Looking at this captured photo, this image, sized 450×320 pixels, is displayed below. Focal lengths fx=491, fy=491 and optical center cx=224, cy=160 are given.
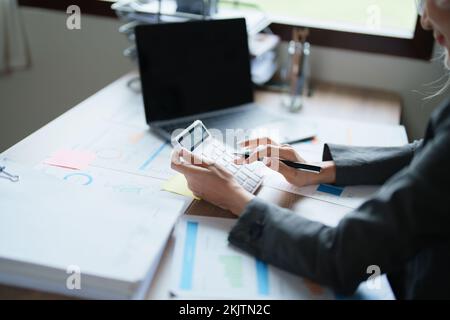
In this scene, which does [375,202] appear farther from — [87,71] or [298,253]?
[87,71]

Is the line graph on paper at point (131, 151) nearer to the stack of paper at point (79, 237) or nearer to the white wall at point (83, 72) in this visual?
the stack of paper at point (79, 237)

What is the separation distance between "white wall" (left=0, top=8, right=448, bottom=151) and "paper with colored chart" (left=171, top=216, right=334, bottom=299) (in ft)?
3.50

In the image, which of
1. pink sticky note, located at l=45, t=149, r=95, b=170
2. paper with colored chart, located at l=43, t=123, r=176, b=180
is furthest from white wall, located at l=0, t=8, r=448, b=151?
pink sticky note, located at l=45, t=149, r=95, b=170

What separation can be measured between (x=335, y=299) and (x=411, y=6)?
125 cm

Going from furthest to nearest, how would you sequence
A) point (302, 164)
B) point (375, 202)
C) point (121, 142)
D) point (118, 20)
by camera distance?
point (118, 20) < point (121, 142) < point (302, 164) < point (375, 202)

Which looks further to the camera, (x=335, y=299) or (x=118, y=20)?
(x=118, y=20)

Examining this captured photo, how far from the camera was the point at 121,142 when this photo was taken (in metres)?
1.22

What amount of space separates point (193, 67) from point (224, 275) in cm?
73

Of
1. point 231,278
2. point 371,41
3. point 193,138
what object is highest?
point 371,41

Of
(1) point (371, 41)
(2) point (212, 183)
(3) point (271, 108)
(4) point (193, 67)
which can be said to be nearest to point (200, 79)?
(4) point (193, 67)

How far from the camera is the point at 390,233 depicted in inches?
28.7

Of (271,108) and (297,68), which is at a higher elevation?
(297,68)

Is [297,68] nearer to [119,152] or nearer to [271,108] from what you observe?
[271,108]

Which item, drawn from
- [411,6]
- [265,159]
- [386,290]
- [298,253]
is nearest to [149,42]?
[265,159]
